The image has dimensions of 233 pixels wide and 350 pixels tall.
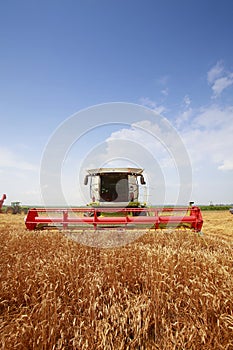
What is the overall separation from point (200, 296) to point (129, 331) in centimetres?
83

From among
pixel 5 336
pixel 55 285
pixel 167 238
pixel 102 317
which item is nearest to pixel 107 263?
pixel 55 285

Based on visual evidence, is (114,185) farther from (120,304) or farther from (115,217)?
(120,304)

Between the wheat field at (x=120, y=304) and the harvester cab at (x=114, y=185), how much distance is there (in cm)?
616

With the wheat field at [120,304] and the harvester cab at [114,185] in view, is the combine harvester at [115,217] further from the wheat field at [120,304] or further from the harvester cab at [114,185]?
the wheat field at [120,304]

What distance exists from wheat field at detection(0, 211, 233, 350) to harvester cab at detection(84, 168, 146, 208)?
616cm

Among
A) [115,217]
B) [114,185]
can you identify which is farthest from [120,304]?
[114,185]

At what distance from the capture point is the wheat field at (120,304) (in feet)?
6.52

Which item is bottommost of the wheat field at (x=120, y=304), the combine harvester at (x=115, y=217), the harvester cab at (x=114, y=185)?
the wheat field at (x=120, y=304)

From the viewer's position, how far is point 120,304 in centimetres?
252

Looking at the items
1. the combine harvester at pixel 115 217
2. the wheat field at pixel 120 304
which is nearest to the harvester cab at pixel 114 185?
the combine harvester at pixel 115 217

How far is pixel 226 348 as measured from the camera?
70.9 inches

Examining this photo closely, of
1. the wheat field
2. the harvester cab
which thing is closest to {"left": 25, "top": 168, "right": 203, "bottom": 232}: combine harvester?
the harvester cab

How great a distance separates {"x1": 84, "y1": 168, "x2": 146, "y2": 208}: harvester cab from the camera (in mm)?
9914

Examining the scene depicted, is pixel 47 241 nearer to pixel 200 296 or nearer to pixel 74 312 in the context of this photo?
pixel 74 312
